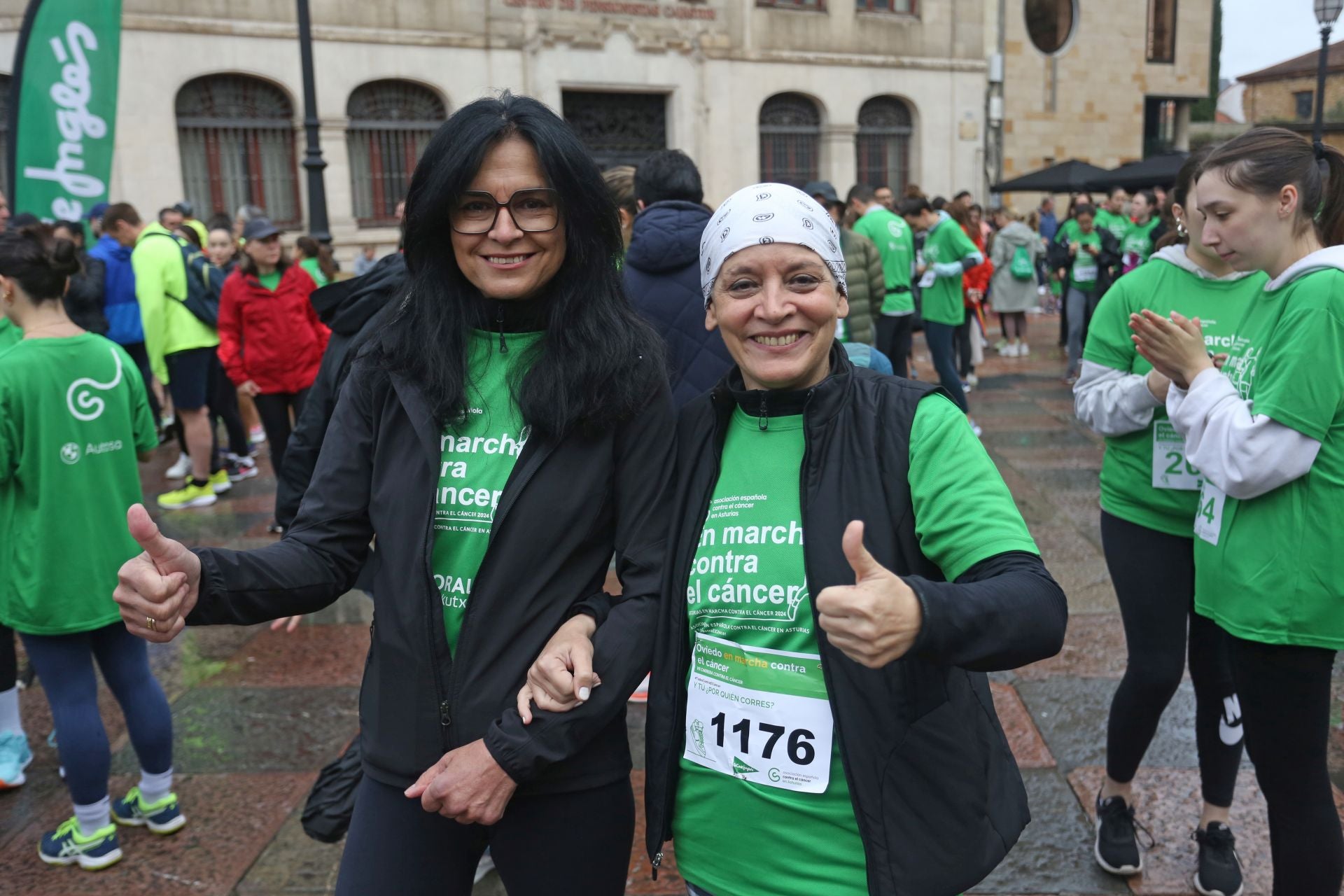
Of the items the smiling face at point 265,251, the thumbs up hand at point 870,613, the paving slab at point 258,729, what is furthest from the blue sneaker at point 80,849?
the smiling face at point 265,251

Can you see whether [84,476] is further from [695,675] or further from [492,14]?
[492,14]

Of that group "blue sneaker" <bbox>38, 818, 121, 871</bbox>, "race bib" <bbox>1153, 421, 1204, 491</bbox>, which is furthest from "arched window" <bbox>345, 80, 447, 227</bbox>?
"race bib" <bbox>1153, 421, 1204, 491</bbox>

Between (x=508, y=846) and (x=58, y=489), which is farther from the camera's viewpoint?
(x=58, y=489)

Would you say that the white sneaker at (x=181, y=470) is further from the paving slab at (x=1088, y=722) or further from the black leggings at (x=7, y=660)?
the paving slab at (x=1088, y=722)

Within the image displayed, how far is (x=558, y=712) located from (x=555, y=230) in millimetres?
865

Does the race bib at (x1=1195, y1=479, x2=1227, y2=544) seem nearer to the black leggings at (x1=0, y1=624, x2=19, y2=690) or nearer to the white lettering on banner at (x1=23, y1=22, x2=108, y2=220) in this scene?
the black leggings at (x1=0, y1=624, x2=19, y2=690)

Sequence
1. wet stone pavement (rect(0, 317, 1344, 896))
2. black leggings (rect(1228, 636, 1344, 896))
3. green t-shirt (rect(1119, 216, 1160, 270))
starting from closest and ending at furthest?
black leggings (rect(1228, 636, 1344, 896)) → wet stone pavement (rect(0, 317, 1344, 896)) → green t-shirt (rect(1119, 216, 1160, 270))

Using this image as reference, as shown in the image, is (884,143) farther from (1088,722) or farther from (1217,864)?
(1217,864)

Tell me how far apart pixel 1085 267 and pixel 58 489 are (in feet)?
35.2

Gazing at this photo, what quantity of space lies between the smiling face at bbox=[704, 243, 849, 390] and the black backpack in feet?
22.5

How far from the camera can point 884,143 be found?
24.1 m

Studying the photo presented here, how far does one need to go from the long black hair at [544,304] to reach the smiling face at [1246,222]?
1.37 metres

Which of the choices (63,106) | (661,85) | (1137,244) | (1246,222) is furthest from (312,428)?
(661,85)

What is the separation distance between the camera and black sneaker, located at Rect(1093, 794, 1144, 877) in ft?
10.2
